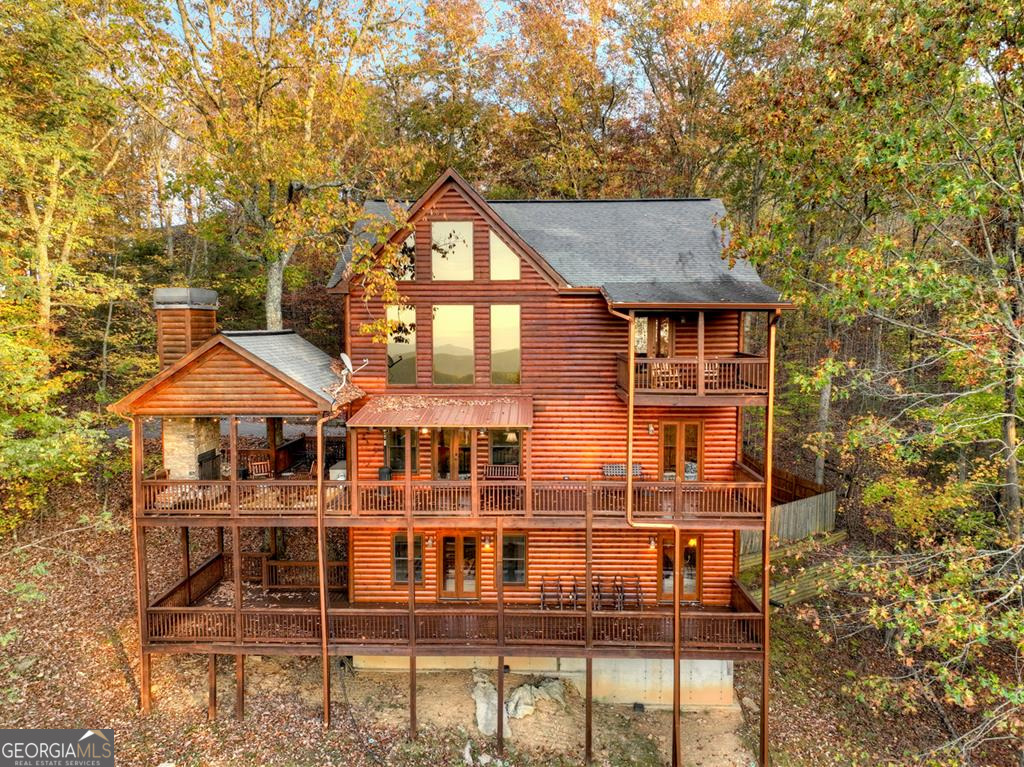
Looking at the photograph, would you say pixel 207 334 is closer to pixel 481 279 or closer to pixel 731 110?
pixel 481 279

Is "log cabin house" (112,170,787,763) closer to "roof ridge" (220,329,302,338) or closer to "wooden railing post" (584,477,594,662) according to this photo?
"wooden railing post" (584,477,594,662)

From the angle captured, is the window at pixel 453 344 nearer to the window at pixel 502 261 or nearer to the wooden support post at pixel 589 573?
the window at pixel 502 261

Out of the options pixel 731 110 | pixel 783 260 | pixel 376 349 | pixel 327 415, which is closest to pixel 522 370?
pixel 376 349

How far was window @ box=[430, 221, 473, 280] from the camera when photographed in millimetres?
13016

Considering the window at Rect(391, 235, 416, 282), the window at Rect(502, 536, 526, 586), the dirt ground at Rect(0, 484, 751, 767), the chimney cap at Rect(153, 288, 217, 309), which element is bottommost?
the dirt ground at Rect(0, 484, 751, 767)

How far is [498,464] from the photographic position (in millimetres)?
13531

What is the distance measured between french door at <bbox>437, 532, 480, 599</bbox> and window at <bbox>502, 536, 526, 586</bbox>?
2.57ft

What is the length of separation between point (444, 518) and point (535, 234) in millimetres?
8166

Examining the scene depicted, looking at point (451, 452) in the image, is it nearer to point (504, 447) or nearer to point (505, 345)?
point (504, 447)

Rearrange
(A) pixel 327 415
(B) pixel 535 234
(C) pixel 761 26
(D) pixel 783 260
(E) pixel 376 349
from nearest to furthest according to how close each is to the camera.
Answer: (A) pixel 327 415, (D) pixel 783 260, (E) pixel 376 349, (B) pixel 535 234, (C) pixel 761 26

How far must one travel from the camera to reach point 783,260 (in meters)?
12.5

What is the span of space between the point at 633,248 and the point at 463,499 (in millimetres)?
8114

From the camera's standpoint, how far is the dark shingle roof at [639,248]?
1198 cm

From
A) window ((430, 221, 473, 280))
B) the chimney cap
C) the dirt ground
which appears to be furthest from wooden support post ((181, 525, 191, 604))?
window ((430, 221, 473, 280))
